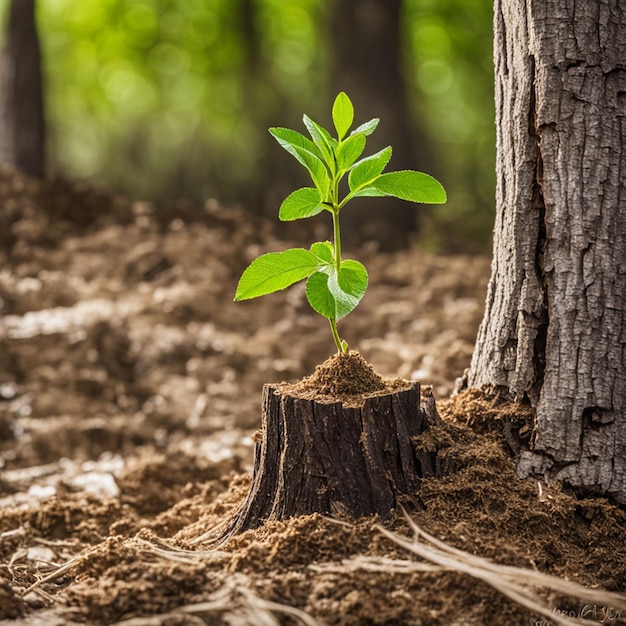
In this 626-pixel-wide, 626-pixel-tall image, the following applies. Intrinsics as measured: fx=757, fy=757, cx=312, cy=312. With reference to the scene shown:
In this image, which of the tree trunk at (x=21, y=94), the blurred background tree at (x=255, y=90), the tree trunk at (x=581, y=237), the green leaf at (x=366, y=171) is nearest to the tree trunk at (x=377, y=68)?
the blurred background tree at (x=255, y=90)

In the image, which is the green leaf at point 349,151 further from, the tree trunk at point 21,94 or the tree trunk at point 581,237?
the tree trunk at point 21,94

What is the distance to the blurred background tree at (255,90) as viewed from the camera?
22.4 feet

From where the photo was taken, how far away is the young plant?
1.86 m

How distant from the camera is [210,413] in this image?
383cm

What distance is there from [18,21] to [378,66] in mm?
3233

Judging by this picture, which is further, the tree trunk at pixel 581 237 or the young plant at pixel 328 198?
the tree trunk at pixel 581 237

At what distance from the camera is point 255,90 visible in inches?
320

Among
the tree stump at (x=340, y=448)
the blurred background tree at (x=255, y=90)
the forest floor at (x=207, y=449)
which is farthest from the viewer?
the blurred background tree at (x=255, y=90)

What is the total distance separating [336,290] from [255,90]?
674cm

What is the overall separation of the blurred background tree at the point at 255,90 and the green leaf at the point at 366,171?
451 centimetres

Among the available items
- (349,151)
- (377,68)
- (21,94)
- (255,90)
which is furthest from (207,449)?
(255,90)

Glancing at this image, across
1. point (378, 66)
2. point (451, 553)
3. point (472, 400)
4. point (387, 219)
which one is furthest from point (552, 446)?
point (378, 66)

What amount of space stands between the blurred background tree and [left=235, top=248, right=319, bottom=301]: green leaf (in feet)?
15.0

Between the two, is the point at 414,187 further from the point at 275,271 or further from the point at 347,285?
the point at 275,271
